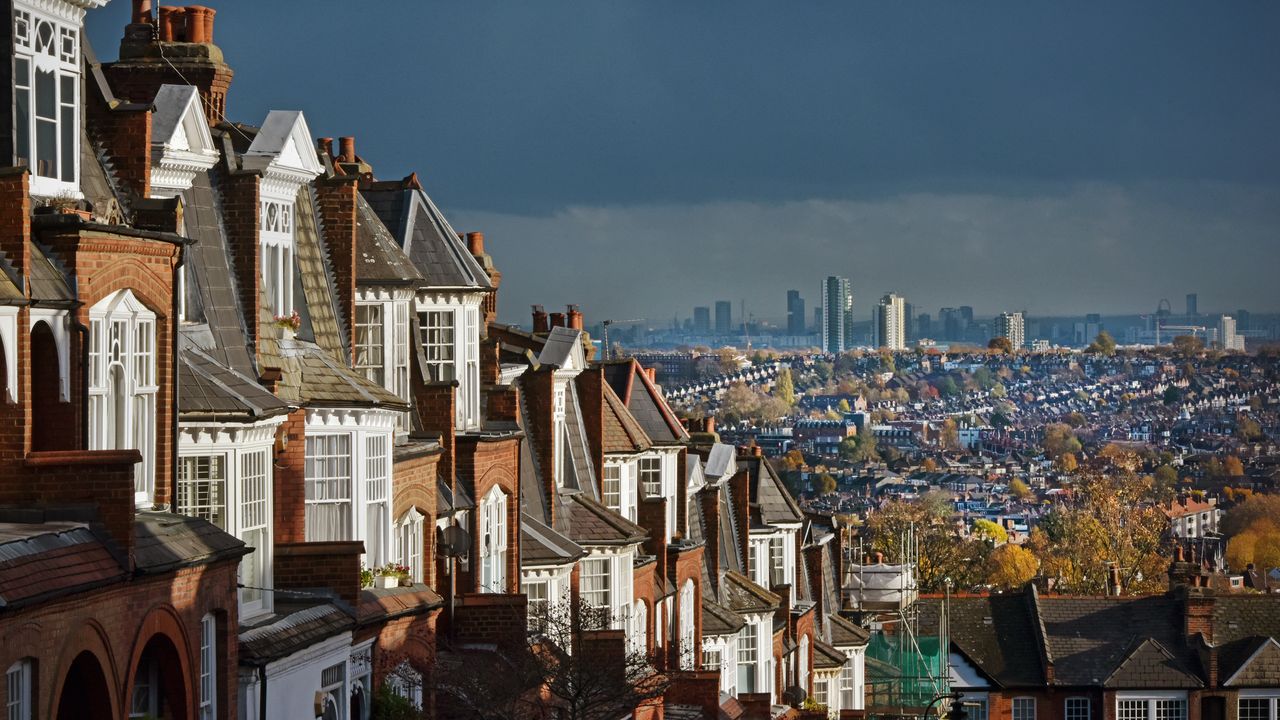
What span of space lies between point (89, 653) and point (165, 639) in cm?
213

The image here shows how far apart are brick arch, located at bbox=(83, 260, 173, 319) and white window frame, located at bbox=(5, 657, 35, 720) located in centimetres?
480

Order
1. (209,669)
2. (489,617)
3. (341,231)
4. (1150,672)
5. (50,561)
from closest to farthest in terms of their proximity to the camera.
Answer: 1. (50,561)
2. (209,669)
3. (341,231)
4. (489,617)
5. (1150,672)

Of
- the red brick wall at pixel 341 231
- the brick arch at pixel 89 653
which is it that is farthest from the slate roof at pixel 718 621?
the brick arch at pixel 89 653

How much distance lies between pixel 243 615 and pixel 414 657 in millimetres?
5103

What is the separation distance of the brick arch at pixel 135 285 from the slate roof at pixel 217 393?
2.13m

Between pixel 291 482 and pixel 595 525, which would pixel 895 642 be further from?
pixel 291 482

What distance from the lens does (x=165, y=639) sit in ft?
77.6

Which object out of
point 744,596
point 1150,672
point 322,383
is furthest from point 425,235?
point 1150,672

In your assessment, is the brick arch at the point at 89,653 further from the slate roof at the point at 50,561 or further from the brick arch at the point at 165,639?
the slate roof at the point at 50,561

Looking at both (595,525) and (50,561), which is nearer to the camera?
(50,561)

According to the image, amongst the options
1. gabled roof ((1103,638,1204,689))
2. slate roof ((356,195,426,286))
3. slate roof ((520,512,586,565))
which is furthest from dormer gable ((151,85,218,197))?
gabled roof ((1103,638,1204,689))

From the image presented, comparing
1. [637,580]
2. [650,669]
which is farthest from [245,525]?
[637,580]

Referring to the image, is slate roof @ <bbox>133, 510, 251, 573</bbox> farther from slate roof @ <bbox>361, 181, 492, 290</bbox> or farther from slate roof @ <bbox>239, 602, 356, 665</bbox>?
slate roof @ <bbox>361, 181, 492, 290</bbox>

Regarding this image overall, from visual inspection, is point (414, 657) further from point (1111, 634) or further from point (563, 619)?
point (1111, 634)
